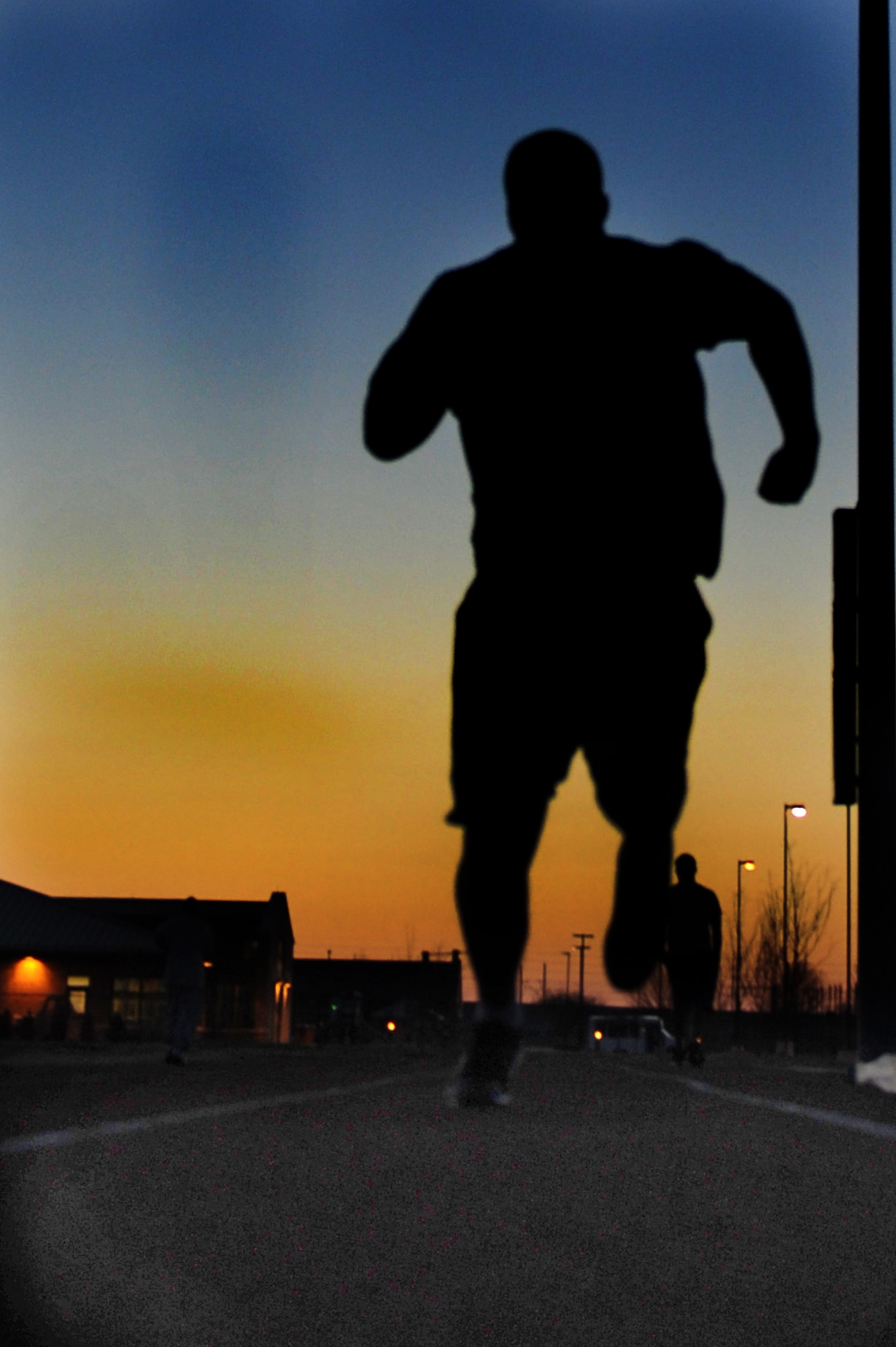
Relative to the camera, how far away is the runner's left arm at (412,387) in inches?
47.0

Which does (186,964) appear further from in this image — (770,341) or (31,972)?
(31,972)

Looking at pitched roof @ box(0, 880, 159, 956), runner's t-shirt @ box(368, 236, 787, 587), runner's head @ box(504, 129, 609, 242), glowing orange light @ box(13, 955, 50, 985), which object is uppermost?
runner's head @ box(504, 129, 609, 242)

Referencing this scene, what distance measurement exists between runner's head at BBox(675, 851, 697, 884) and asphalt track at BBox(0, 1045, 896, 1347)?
0.94ft

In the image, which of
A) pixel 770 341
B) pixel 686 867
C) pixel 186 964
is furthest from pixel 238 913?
pixel 186 964

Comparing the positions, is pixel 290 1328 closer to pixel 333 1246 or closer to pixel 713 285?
pixel 333 1246

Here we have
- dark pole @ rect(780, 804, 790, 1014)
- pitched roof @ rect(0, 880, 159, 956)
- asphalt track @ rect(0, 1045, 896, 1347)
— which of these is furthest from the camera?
pitched roof @ rect(0, 880, 159, 956)

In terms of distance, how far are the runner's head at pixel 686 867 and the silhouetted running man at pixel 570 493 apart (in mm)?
413

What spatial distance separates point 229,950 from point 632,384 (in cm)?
206

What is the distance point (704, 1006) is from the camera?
159 cm

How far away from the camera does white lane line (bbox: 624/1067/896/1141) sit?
1.67 m

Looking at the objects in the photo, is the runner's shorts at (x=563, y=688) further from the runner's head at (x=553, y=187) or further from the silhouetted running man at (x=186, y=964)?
the silhouetted running man at (x=186, y=964)

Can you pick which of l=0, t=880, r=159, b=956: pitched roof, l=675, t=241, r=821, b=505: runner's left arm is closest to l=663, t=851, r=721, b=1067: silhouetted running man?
l=675, t=241, r=821, b=505: runner's left arm

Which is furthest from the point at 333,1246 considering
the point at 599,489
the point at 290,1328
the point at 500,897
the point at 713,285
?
the point at 713,285

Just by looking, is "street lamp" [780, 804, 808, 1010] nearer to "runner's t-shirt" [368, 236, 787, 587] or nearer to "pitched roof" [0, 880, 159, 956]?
"runner's t-shirt" [368, 236, 787, 587]
